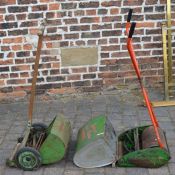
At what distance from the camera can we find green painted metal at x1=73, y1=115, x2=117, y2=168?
141 inches

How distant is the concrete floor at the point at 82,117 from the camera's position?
3.67m

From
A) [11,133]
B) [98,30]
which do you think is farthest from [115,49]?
[11,133]

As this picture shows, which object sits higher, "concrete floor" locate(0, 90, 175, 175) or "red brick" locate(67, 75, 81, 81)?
"red brick" locate(67, 75, 81, 81)

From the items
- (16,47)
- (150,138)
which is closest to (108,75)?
(16,47)

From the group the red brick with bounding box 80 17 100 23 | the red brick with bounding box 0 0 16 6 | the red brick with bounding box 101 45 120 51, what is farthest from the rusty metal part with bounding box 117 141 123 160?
the red brick with bounding box 0 0 16 6

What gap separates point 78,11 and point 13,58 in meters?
1.02

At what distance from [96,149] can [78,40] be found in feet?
6.35

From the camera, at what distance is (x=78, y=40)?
16.8 ft

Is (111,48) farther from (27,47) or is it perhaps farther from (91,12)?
(27,47)

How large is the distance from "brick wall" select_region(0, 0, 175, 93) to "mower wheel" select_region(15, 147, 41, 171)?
5.69ft

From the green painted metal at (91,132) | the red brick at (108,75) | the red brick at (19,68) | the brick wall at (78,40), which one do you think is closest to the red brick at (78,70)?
the brick wall at (78,40)

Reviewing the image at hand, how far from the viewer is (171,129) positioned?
4.43 metres

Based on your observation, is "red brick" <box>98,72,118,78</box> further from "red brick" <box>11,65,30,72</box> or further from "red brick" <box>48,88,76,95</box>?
"red brick" <box>11,65,30,72</box>

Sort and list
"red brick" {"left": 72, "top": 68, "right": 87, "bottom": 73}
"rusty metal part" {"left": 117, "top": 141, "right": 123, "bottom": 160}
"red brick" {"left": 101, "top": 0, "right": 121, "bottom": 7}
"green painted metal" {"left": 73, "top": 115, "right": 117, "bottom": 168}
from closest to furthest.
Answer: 1. "green painted metal" {"left": 73, "top": 115, "right": 117, "bottom": 168}
2. "rusty metal part" {"left": 117, "top": 141, "right": 123, "bottom": 160}
3. "red brick" {"left": 101, "top": 0, "right": 121, "bottom": 7}
4. "red brick" {"left": 72, "top": 68, "right": 87, "bottom": 73}
